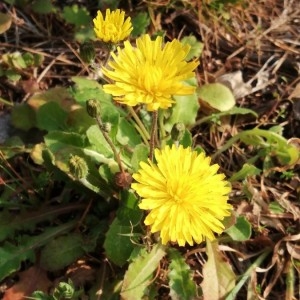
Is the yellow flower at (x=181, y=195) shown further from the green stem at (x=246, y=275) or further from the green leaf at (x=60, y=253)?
the green leaf at (x=60, y=253)

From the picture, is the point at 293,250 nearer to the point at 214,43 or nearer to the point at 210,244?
the point at 210,244

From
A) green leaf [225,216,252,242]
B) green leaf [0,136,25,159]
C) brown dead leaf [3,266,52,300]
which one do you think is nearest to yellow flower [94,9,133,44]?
green leaf [0,136,25,159]

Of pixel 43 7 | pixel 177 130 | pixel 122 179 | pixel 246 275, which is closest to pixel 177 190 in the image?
pixel 177 130

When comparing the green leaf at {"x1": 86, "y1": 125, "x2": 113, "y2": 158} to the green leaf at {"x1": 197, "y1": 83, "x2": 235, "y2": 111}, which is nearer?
the green leaf at {"x1": 86, "y1": 125, "x2": 113, "y2": 158}

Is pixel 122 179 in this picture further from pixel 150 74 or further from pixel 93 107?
pixel 150 74

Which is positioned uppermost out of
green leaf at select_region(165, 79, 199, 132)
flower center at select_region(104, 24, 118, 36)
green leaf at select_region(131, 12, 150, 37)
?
flower center at select_region(104, 24, 118, 36)

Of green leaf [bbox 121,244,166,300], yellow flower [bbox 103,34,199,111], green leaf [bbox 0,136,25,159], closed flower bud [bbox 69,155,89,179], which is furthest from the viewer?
green leaf [bbox 0,136,25,159]

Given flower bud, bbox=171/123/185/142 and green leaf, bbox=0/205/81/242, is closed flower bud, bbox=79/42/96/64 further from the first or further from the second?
green leaf, bbox=0/205/81/242
